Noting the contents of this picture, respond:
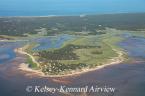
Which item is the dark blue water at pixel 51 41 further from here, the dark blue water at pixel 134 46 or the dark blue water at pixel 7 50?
the dark blue water at pixel 134 46

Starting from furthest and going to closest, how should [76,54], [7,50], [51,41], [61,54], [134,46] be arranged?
[51,41] → [134,46] → [7,50] → [76,54] → [61,54]

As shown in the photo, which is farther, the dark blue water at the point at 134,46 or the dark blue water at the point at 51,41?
the dark blue water at the point at 51,41

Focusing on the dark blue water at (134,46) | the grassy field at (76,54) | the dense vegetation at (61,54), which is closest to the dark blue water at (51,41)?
the grassy field at (76,54)

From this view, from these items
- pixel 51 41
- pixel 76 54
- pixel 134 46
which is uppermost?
pixel 51 41

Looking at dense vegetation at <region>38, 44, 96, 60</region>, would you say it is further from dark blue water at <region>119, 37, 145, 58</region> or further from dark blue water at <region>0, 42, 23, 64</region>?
dark blue water at <region>119, 37, 145, 58</region>

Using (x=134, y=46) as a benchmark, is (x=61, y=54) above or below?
above

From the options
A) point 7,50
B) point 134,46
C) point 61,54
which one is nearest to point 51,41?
point 7,50

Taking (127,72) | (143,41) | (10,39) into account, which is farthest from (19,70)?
(143,41)

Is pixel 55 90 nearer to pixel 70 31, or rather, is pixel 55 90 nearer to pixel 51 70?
pixel 51 70

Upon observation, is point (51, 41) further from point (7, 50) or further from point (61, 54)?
point (61, 54)
